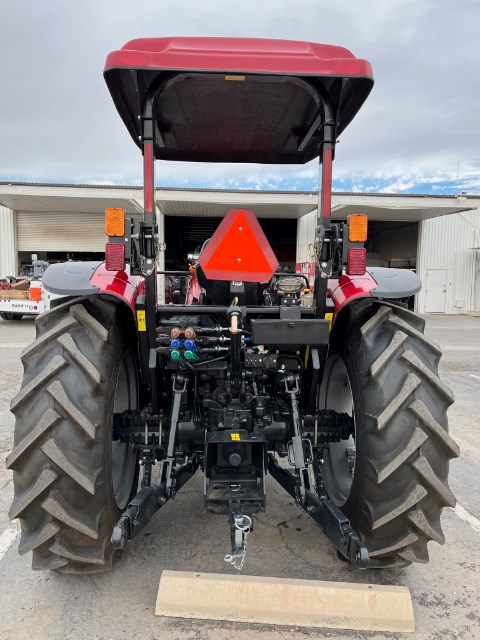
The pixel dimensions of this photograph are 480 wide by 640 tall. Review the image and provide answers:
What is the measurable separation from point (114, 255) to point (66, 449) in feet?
3.08

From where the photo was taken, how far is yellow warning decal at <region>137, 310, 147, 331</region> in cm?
256

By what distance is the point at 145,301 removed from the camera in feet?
8.22

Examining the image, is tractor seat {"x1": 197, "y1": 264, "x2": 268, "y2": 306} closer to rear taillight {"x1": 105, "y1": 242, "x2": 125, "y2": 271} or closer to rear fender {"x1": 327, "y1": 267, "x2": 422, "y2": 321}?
rear fender {"x1": 327, "y1": 267, "x2": 422, "y2": 321}

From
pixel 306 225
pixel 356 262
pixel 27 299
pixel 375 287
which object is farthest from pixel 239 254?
pixel 306 225

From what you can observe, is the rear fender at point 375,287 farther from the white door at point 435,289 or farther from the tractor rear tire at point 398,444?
the white door at point 435,289

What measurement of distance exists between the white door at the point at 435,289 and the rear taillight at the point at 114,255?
21.8 m

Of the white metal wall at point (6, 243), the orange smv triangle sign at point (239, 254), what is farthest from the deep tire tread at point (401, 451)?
the white metal wall at point (6, 243)

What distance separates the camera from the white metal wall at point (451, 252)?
2219 centimetres

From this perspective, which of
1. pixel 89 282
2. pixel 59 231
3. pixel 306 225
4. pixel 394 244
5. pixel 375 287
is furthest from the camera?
pixel 394 244

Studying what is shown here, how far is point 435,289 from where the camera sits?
2217 cm

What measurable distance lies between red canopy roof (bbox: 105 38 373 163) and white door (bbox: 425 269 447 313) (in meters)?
20.1

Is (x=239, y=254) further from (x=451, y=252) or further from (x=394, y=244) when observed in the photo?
(x=394, y=244)

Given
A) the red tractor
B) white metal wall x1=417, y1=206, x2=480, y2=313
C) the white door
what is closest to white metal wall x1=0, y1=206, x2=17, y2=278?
white metal wall x1=417, y1=206, x2=480, y2=313

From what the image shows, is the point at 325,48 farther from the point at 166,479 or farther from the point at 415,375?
the point at 166,479
